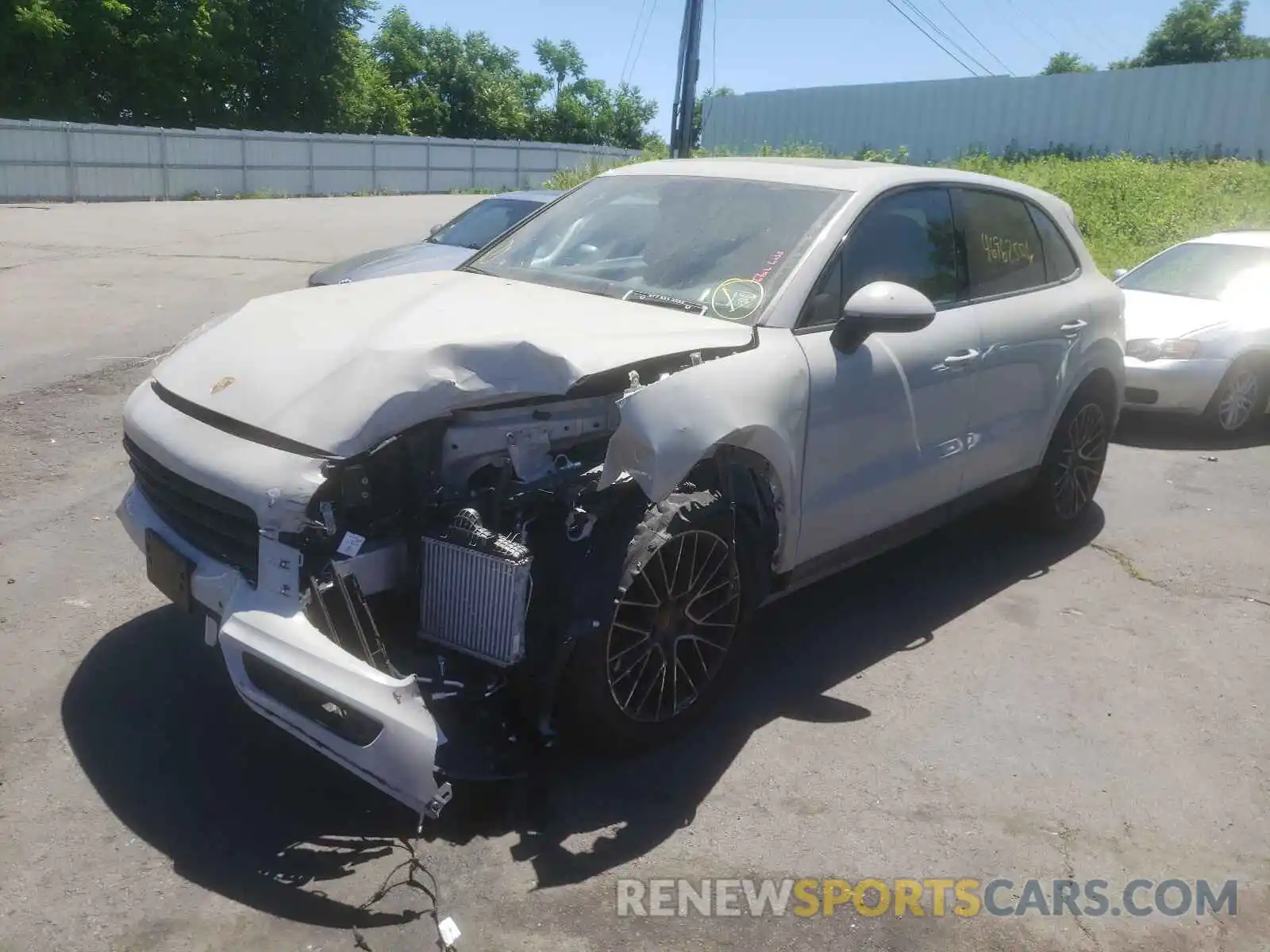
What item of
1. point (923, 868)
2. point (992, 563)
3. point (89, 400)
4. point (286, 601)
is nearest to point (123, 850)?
point (286, 601)

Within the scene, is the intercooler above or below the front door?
below

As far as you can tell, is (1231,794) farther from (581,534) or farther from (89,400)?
(89,400)

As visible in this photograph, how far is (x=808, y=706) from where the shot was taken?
13.6 ft

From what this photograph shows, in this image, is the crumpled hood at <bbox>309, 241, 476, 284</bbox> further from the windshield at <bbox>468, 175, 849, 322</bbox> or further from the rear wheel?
the rear wheel

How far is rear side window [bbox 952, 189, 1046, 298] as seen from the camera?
5.05 m

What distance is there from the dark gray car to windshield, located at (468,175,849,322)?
470 cm

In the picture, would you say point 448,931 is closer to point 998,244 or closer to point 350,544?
point 350,544

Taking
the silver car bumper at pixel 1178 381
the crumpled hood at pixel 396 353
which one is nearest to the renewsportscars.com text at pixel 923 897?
the crumpled hood at pixel 396 353

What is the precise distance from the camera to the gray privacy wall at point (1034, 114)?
2405 centimetres

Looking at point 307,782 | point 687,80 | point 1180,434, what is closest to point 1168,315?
point 1180,434

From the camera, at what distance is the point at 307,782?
351 cm

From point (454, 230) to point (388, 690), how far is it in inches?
353

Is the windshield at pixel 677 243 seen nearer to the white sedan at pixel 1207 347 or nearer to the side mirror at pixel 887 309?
the side mirror at pixel 887 309

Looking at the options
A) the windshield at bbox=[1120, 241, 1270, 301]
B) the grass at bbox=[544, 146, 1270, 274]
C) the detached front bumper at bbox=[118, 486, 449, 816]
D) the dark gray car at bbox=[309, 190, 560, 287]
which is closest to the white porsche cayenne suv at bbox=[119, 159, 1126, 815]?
the detached front bumper at bbox=[118, 486, 449, 816]
